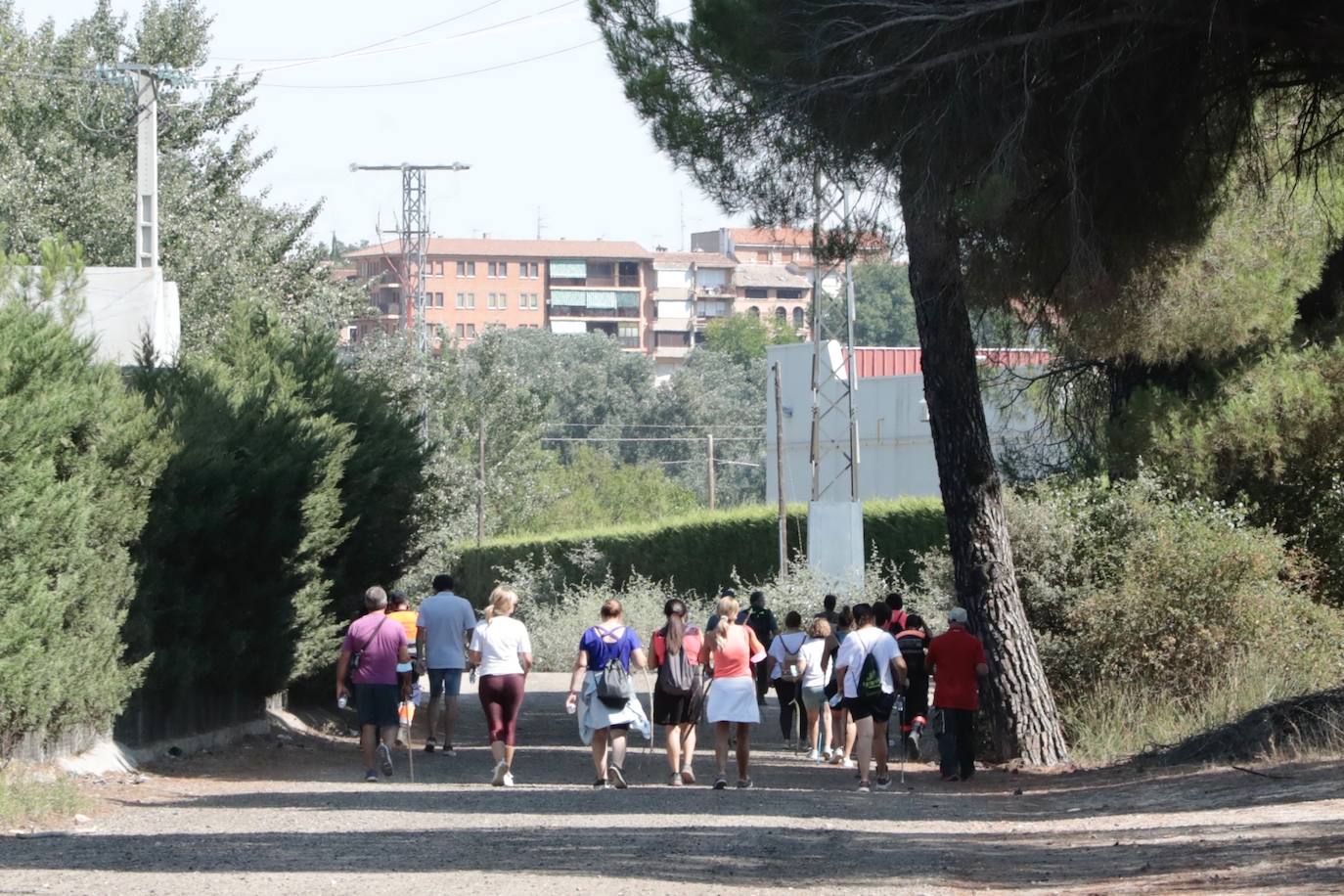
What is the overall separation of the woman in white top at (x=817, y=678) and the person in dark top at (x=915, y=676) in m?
0.90

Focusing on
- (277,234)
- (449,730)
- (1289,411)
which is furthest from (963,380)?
(277,234)

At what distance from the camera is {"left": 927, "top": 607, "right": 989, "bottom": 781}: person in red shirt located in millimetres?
16500

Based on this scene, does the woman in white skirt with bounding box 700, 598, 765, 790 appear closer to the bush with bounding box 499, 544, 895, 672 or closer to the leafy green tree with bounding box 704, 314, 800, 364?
the bush with bounding box 499, 544, 895, 672

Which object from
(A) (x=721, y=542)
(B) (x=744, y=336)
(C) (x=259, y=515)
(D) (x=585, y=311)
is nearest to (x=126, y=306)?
(C) (x=259, y=515)

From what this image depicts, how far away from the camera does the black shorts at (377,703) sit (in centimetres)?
1593

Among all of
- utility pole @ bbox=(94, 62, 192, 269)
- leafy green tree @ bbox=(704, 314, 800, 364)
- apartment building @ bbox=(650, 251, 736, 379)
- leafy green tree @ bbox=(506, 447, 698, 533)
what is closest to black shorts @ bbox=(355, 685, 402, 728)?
utility pole @ bbox=(94, 62, 192, 269)

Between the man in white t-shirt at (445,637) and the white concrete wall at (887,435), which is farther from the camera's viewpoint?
the white concrete wall at (887,435)

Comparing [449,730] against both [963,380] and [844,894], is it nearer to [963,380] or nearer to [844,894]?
[963,380]

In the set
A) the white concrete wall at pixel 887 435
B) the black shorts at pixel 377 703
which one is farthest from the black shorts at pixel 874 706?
the white concrete wall at pixel 887 435

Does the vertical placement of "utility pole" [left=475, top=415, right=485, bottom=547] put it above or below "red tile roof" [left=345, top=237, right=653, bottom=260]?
below

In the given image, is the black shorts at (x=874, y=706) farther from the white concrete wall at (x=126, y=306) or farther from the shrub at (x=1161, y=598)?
the white concrete wall at (x=126, y=306)

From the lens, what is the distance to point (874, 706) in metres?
15.7

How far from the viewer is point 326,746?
20188 millimetres

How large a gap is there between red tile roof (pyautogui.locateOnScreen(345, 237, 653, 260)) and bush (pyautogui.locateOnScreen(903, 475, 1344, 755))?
139 metres
